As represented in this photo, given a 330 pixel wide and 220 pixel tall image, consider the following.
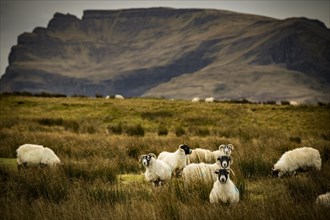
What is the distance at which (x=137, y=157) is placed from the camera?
15.3 metres

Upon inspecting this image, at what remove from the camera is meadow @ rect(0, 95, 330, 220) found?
7332 mm

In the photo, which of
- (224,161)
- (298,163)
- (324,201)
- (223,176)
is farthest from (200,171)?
(324,201)

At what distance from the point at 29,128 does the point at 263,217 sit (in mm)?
19623

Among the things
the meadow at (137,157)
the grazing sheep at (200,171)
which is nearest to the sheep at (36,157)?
the meadow at (137,157)

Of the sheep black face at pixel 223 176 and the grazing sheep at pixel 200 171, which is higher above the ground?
the sheep black face at pixel 223 176

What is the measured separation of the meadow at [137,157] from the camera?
24.1 ft

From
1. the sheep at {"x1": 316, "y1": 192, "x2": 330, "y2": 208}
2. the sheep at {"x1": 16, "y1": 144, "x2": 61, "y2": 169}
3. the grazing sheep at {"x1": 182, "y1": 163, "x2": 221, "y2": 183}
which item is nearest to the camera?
the sheep at {"x1": 316, "y1": 192, "x2": 330, "y2": 208}

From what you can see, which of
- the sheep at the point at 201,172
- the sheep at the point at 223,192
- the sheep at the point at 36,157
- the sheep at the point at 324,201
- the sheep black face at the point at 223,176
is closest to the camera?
the sheep at the point at 324,201

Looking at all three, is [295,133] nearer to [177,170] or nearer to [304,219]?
[177,170]

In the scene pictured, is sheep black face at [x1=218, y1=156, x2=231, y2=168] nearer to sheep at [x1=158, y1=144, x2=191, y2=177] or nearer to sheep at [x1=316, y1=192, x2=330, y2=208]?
sheep at [x1=316, y1=192, x2=330, y2=208]

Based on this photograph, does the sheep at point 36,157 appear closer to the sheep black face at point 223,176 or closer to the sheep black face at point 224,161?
the sheep black face at point 224,161

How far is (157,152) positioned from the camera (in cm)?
1606

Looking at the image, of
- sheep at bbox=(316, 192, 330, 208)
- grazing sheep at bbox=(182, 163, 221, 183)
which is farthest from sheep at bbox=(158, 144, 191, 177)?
sheep at bbox=(316, 192, 330, 208)

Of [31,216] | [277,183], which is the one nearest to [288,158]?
[277,183]
